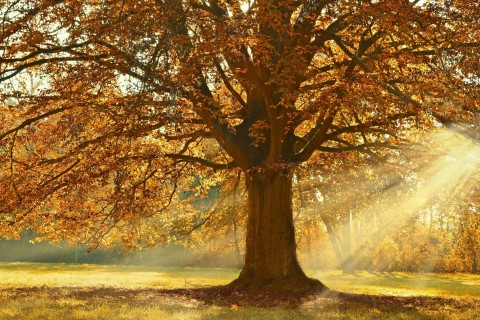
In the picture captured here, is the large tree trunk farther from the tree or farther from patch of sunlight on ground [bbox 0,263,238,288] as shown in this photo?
patch of sunlight on ground [bbox 0,263,238,288]

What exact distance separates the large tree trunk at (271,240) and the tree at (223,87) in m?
0.04

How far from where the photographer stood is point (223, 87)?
1964 cm

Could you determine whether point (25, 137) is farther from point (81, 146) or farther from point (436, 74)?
point (436, 74)

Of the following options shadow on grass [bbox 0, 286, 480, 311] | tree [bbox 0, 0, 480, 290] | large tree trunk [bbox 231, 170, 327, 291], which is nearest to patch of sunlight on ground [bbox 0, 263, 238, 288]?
tree [bbox 0, 0, 480, 290]

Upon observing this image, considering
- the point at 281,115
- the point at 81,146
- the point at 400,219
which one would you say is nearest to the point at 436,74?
the point at 281,115

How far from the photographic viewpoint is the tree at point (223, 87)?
36.1 feet

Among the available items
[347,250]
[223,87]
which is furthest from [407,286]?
[347,250]

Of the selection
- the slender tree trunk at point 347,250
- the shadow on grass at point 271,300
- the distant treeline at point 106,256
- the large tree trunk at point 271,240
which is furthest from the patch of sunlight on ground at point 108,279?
the distant treeline at point 106,256

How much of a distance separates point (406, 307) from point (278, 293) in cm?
342

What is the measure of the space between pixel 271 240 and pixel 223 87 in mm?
5754

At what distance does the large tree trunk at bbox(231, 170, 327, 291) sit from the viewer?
644 inches

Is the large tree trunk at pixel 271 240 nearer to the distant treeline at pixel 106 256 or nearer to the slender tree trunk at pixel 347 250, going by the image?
the slender tree trunk at pixel 347 250

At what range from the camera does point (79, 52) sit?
13906 mm

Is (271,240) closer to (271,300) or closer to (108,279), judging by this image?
(271,300)
